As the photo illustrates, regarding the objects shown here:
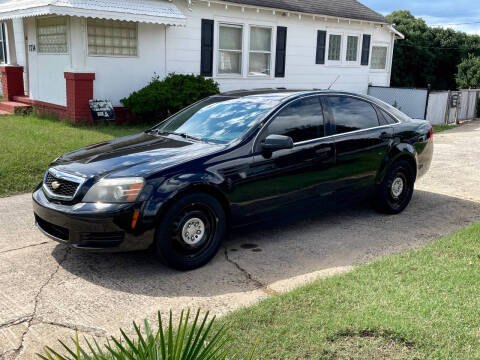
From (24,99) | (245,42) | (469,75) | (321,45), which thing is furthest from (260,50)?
(469,75)

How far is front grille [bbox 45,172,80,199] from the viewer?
4594mm

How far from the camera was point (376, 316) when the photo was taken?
12.0 ft

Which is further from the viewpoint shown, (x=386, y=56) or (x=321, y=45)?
(x=386, y=56)

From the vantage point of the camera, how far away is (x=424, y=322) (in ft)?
11.7

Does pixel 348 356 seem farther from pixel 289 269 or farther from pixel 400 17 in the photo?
pixel 400 17

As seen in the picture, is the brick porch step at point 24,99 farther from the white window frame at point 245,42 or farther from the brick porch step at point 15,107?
the white window frame at point 245,42

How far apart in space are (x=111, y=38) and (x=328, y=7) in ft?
28.3

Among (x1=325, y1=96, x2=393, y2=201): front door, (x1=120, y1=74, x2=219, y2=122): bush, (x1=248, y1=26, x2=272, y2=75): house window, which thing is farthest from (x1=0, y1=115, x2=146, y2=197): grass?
(x1=248, y1=26, x2=272, y2=75): house window

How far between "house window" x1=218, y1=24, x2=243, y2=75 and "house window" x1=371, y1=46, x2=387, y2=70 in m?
7.86

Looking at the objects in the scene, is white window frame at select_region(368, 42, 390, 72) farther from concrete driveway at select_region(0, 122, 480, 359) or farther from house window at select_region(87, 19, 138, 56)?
concrete driveway at select_region(0, 122, 480, 359)

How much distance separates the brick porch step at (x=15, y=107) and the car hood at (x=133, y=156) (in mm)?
9655

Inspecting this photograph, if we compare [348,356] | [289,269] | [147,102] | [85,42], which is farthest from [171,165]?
[85,42]

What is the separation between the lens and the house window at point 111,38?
41.2 ft

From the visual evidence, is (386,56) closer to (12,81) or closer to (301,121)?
(12,81)
